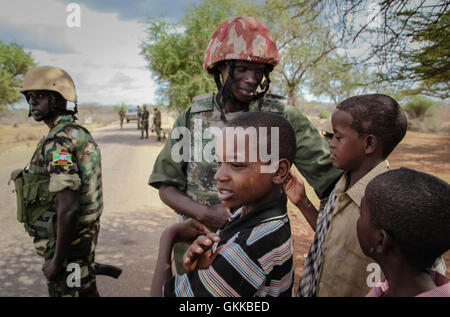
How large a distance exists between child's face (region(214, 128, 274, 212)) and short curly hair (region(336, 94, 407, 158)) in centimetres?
67

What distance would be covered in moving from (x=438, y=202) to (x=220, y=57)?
52.7 inches

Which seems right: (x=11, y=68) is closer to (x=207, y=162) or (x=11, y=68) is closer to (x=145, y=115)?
(x=145, y=115)

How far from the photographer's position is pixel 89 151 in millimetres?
2352

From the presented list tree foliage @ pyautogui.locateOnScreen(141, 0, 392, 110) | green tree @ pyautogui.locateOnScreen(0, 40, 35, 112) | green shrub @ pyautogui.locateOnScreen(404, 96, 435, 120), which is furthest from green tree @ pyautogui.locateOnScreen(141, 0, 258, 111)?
green shrub @ pyautogui.locateOnScreen(404, 96, 435, 120)

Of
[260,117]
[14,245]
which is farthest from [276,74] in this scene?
[260,117]

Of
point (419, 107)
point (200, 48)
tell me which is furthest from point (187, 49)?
point (419, 107)

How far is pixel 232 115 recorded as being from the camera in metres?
1.86

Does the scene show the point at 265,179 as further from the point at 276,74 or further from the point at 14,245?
the point at 276,74

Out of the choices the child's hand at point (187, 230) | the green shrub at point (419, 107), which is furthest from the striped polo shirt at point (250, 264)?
the green shrub at point (419, 107)

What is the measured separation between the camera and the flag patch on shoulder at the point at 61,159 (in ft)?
6.81

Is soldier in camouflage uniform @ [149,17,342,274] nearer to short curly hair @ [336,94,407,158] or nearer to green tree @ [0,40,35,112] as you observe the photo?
short curly hair @ [336,94,407,158]

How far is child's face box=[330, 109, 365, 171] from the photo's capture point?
5.09ft

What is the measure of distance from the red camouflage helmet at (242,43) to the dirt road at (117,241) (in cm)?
270

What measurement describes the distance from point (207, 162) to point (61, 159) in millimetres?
1103
